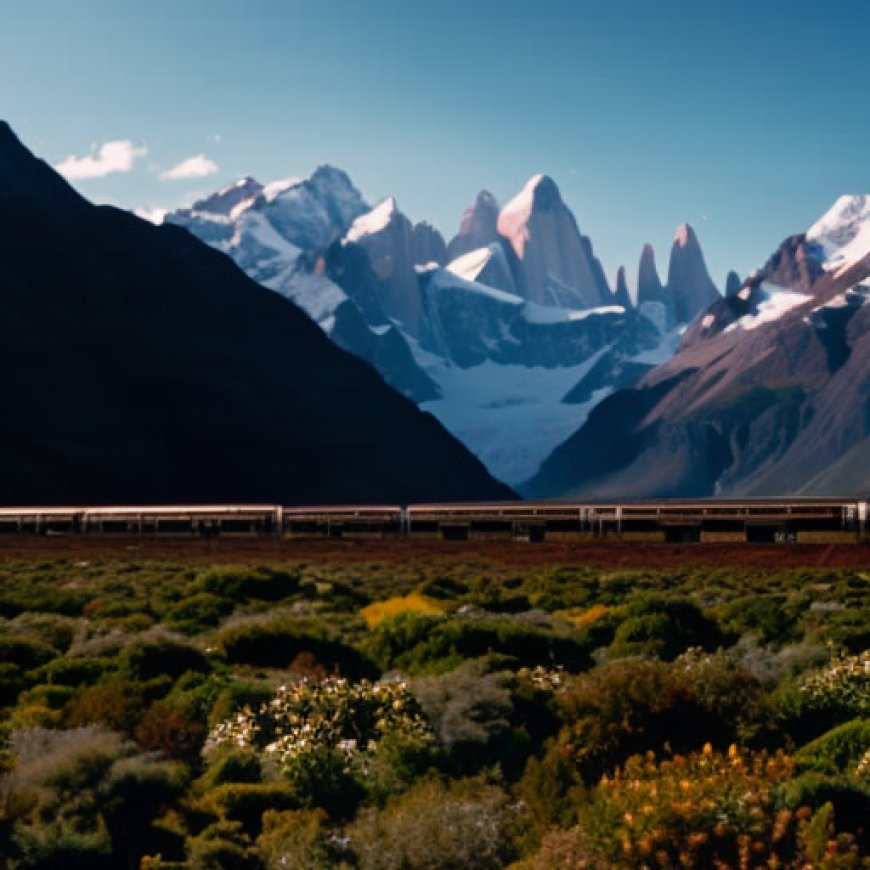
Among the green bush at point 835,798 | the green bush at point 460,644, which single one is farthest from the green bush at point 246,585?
the green bush at point 835,798

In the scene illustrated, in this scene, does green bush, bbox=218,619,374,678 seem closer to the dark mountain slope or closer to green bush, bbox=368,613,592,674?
green bush, bbox=368,613,592,674

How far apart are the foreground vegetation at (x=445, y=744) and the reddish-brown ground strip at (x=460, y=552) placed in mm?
31456

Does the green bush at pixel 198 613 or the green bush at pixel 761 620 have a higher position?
the green bush at pixel 761 620

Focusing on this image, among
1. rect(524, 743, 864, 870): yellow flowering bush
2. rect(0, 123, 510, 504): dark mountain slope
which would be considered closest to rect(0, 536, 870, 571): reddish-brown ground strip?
rect(524, 743, 864, 870): yellow flowering bush

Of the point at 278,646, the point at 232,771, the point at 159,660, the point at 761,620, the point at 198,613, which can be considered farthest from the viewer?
the point at 198,613

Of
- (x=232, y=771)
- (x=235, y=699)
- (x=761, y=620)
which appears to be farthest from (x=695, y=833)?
(x=761, y=620)

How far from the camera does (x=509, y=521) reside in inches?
4060

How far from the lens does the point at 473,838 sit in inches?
523

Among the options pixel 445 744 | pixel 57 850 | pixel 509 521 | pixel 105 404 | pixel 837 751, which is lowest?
pixel 57 850

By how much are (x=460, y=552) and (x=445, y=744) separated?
59.7 m

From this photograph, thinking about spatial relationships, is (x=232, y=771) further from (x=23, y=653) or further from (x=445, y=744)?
(x=23, y=653)

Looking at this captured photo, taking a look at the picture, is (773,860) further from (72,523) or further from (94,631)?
(72,523)

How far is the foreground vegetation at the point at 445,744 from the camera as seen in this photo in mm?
12797

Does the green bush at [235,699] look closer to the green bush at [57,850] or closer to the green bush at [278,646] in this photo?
the green bush at [278,646]
